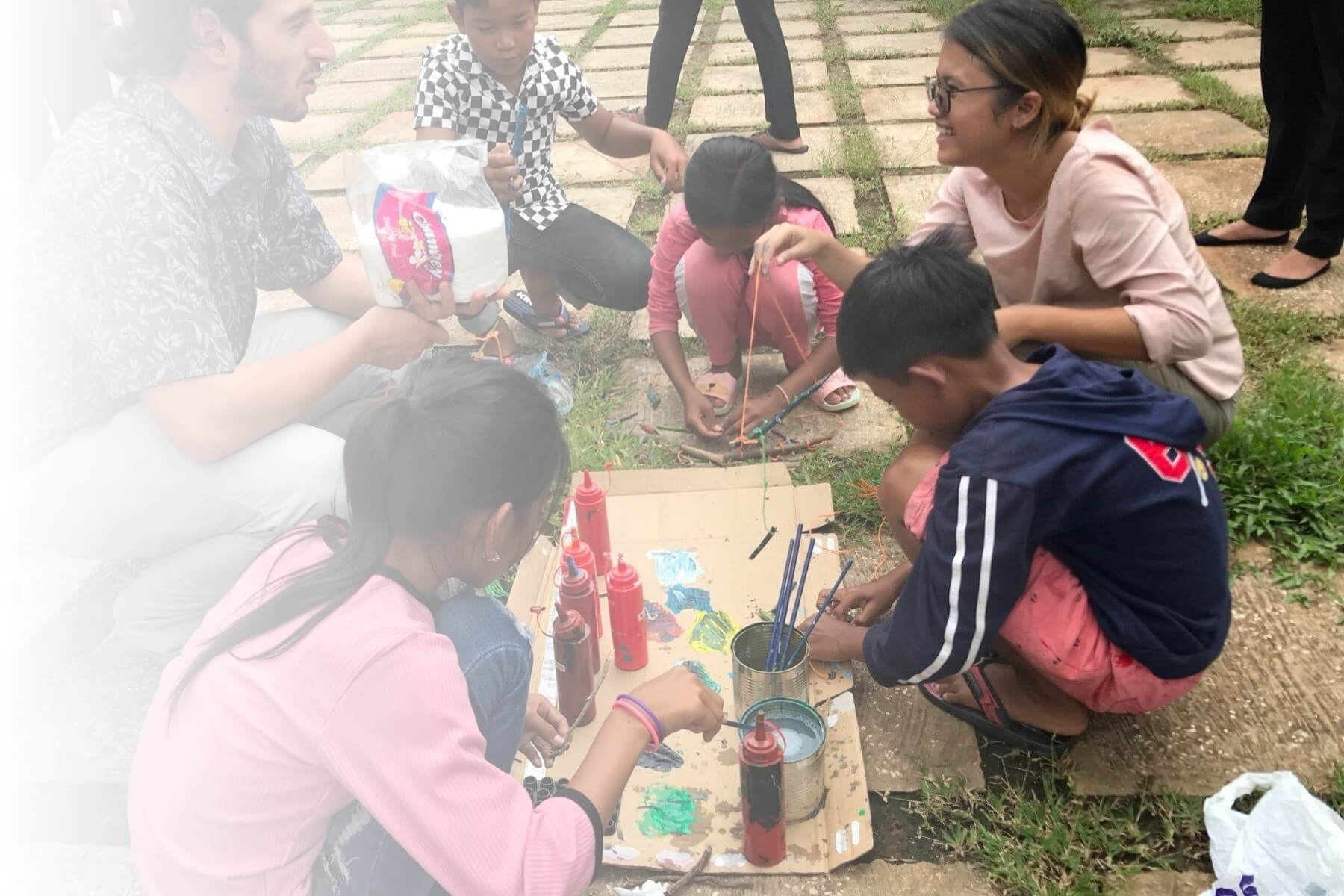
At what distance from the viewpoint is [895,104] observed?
4957 mm

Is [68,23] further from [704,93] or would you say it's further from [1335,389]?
[1335,389]

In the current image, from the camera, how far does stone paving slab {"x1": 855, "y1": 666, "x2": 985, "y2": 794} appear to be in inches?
72.1

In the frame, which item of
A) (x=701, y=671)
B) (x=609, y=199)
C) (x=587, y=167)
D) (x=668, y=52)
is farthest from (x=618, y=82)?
(x=701, y=671)

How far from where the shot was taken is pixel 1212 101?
452 centimetres

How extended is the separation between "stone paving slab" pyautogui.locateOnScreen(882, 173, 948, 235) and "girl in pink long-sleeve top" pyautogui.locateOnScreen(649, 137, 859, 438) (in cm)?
103

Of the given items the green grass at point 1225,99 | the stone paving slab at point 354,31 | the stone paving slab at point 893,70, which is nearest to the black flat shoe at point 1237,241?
the green grass at point 1225,99

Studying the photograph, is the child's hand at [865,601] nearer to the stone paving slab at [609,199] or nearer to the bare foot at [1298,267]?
the bare foot at [1298,267]

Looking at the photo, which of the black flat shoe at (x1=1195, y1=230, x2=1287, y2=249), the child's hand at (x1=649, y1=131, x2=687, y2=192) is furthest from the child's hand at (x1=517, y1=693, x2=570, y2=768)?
the black flat shoe at (x1=1195, y1=230, x2=1287, y2=249)

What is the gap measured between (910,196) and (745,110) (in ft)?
4.72

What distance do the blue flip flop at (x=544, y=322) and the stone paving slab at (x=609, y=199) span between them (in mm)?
730

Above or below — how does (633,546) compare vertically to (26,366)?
below

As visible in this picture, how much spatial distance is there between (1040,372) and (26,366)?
181 cm

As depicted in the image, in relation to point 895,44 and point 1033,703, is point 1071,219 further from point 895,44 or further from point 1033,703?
point 895,44

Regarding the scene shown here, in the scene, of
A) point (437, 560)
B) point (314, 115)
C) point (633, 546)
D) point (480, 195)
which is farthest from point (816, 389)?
point (314, 115)
